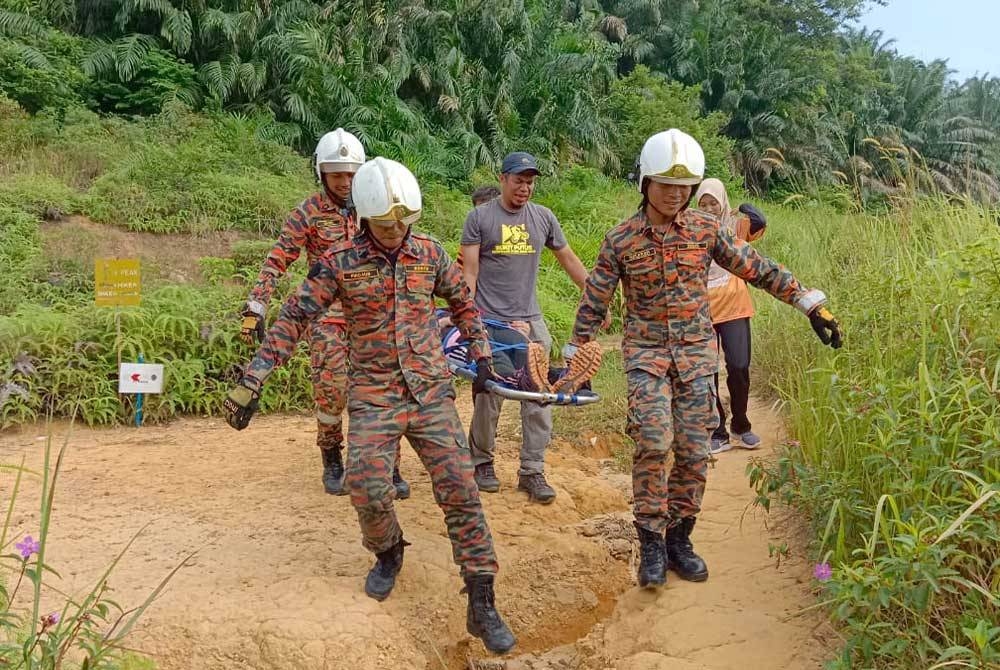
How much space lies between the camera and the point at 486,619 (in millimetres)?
3531

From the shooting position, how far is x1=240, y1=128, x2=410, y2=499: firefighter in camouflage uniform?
4598 millimetres

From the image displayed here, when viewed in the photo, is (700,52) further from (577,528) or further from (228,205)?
(577,528)

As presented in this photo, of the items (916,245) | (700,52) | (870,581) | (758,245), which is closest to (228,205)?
(758,245)

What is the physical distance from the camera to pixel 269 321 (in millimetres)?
7469

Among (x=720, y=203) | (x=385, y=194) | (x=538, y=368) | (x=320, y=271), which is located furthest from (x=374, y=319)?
(x=720, y=203)

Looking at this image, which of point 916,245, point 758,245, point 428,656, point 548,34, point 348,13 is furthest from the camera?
point 548,34

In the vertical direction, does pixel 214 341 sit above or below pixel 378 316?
below

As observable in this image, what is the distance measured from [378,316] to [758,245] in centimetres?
860

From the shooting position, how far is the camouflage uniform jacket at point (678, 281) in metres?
3.79

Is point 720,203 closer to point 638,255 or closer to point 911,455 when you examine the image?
point 638,255

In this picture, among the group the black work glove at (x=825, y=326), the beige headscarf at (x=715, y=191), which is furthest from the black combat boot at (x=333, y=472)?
the black work glove at (x=825, y=326)

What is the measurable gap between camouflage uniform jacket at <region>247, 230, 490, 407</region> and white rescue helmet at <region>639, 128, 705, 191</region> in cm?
107

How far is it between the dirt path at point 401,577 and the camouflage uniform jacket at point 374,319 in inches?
37.3

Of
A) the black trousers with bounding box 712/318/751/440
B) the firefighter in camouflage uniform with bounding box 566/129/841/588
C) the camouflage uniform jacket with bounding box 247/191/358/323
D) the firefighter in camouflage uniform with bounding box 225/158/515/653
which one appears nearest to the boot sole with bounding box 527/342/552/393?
the firefighter in camouflage uniform with bounding box 566/129/841/588
